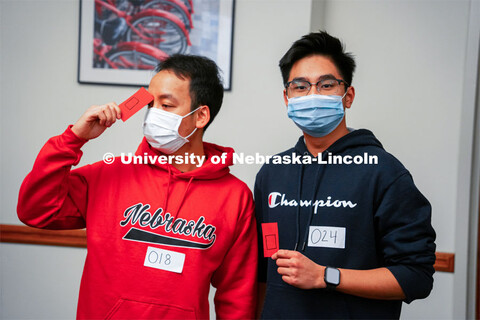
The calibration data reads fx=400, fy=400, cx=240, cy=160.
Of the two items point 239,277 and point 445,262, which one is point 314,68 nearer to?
point 239,277

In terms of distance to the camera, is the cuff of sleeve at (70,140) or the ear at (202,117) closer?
the cuff of sleeve at (70,140)

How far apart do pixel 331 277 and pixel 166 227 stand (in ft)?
2.08

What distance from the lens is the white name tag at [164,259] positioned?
1486 millimetres

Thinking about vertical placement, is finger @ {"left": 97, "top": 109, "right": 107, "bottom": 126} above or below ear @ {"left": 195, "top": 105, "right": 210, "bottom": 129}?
below

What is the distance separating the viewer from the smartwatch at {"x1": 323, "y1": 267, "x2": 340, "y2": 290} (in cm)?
137

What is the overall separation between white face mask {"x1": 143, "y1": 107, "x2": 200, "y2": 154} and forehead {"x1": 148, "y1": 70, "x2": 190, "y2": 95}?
88 millimetres

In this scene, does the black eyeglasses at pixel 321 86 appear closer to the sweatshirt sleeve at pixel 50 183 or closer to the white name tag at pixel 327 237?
→ the white name tag at pixel 327 237

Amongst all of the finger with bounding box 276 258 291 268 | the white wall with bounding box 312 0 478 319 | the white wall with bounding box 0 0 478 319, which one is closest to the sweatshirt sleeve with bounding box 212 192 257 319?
the finger with bounding box 276 258 291 268

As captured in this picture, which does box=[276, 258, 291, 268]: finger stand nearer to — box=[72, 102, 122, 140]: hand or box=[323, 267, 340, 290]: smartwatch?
box=[323, 267, 340, 290]: smartwatch

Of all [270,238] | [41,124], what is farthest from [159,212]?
[41,124]

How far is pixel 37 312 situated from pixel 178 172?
1.94 metres

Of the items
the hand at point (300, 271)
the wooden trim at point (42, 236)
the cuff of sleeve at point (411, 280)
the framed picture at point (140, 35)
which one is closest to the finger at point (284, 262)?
the hand at point (300, 271)

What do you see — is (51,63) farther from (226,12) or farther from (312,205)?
(312,205)

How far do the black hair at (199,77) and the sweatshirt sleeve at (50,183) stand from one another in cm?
49
